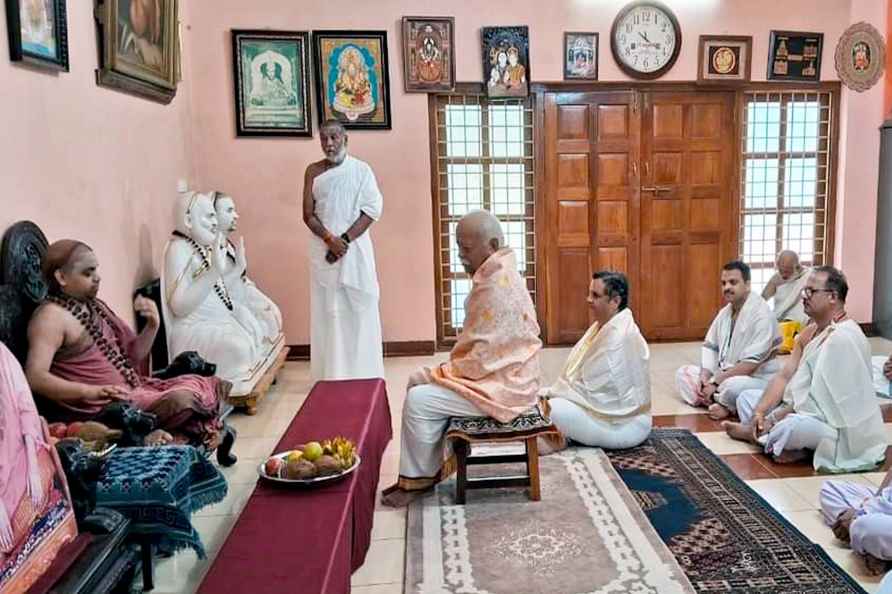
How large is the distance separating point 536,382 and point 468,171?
11.4 feet

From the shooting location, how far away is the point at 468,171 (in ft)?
21.5

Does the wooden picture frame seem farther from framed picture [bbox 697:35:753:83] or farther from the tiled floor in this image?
the tiled floor

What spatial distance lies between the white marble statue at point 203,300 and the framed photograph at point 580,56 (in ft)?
10.3

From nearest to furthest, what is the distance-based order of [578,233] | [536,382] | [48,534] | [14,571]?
1. [14,571]
2. [48,534]
3. [536,382]
4. [578,233]

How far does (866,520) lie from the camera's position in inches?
106

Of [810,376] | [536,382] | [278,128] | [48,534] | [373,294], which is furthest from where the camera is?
[278,128]

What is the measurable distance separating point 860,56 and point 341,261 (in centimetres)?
481

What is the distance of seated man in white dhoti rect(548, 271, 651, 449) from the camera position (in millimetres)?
3877

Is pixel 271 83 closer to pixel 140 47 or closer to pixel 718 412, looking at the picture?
pixel 140 47

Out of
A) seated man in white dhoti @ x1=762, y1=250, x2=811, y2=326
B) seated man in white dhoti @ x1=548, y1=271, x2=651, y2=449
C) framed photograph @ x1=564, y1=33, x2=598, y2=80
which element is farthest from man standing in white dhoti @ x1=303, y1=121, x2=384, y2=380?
seated man in white dhoti @ x1=762, y1=250, x2=811, y2=326

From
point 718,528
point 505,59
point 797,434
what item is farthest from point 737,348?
point 505,59

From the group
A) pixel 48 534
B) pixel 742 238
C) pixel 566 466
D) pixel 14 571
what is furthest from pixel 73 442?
pixel 742 238

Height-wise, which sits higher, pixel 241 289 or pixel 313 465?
pixel 241 289

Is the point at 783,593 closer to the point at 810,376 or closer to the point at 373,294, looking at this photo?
the point at 810,376
